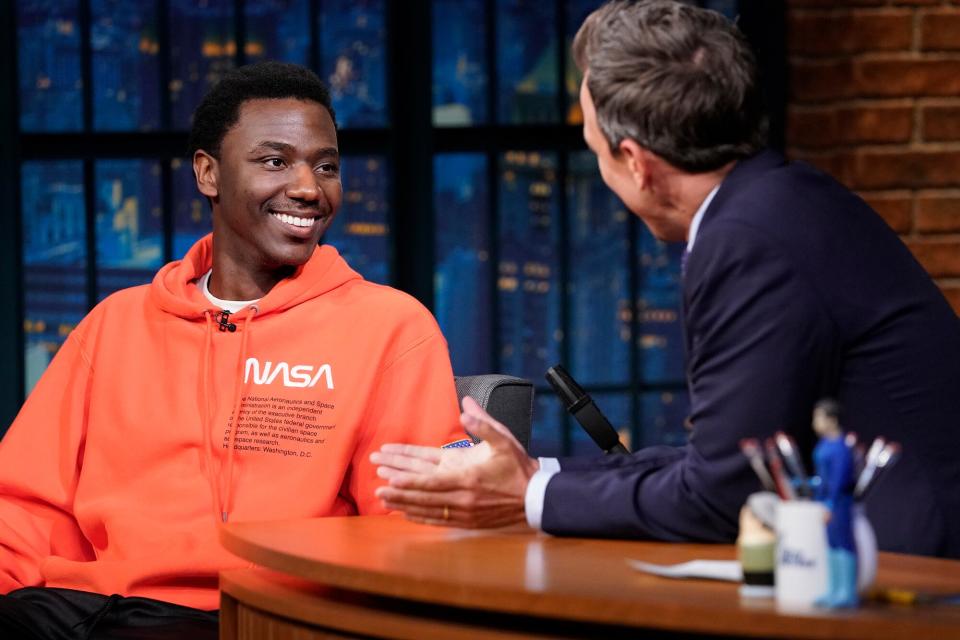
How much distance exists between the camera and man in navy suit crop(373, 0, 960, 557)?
164 cm

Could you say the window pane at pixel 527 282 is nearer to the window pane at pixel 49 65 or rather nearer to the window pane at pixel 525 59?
the window pane at pixel 525 59

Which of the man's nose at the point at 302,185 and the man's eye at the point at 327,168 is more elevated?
the man's eye at the point at 327,168

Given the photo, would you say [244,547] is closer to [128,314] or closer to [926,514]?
[926,514]

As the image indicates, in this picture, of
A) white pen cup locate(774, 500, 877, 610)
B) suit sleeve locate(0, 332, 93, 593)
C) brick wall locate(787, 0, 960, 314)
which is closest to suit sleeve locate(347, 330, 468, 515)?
suit sleeve locate(0, 332, 93, 593)

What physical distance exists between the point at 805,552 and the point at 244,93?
1.68 metres

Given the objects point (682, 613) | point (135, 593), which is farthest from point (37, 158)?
point (682, 613)

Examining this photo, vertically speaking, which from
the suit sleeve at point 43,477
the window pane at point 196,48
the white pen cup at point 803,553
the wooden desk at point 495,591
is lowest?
the suit sleeve at point 43,477

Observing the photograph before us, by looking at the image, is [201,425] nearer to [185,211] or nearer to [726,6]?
[185,211]

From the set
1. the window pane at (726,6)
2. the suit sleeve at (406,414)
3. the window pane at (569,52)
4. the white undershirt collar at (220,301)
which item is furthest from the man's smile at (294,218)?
the window pane at (726,6)

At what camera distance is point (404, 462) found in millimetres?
1851

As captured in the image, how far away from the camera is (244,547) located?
1.72m

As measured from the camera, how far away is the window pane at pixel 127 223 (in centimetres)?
405

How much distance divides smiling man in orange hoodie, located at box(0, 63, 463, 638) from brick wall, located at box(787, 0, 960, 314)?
57.8 inches

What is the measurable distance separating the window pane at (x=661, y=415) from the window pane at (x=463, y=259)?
48 centimetres
